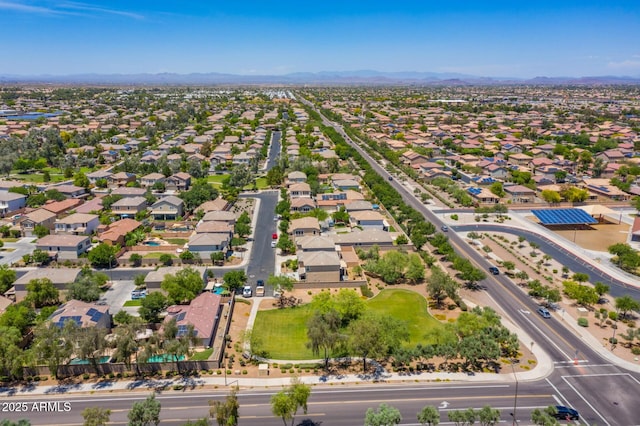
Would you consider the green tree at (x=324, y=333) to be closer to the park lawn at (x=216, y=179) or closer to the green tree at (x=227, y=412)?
the green tree at (x=227, y=412)

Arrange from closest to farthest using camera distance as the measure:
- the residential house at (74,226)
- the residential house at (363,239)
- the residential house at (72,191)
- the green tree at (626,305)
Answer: the green tree at (626,305), the residential house at (363,239), the residential house at (74,226), the residential house at (72,191)

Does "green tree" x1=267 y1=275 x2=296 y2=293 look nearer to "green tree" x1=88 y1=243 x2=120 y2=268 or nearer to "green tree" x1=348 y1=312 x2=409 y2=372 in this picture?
"green tree" x1=348 y1=312 x2=409 y2=372

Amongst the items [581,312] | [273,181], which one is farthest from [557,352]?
[273,181]

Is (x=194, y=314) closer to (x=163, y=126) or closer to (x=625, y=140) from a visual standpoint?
(x=163, y=126)

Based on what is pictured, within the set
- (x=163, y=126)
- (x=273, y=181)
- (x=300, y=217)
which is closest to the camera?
(x=300, y=217)

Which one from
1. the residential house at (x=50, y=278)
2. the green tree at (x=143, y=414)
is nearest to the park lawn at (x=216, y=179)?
the residential house at (x=50, y=278)

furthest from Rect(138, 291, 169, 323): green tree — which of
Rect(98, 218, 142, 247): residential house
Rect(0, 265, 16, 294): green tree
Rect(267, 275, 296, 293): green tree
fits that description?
Rect(98, 218, 142, 247): residential house
